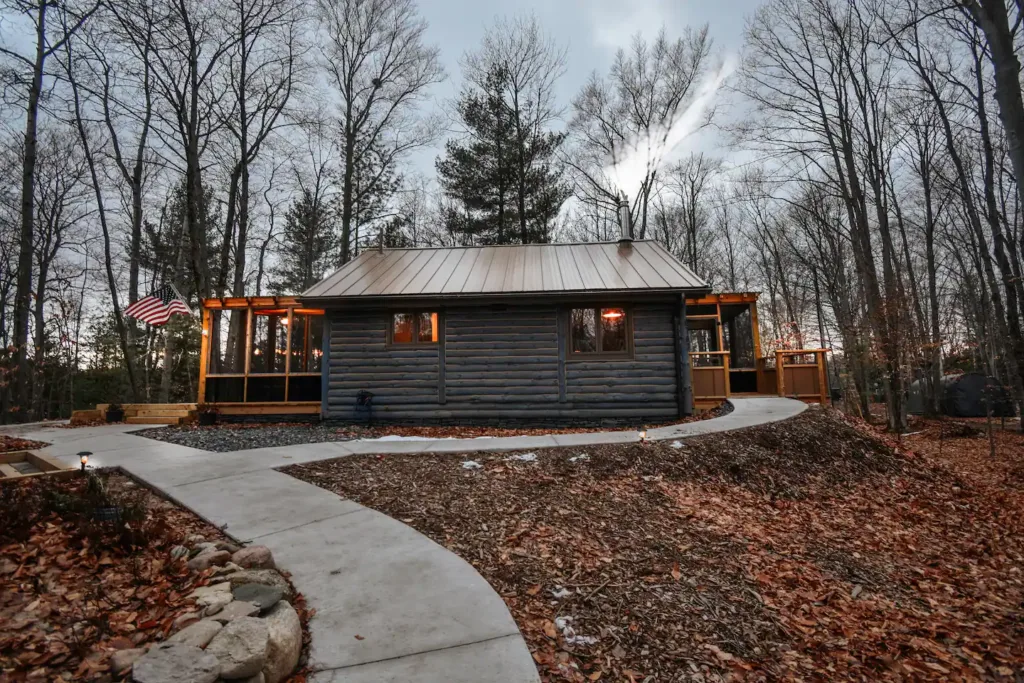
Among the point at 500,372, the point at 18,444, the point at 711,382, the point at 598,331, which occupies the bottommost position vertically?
the point at 18,444

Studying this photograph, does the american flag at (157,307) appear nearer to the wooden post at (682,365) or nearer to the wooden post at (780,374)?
the wooden post at (682,365)

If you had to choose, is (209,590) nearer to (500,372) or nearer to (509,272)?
(500,372)

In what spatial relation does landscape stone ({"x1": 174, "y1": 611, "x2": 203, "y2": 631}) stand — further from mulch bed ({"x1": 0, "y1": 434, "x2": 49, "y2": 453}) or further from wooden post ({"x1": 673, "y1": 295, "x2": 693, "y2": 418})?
wooden post ({"x1": 673, "y1": 295, "x2": 693, "y2": 418})

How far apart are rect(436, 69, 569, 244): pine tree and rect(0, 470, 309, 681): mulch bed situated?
1722 cm

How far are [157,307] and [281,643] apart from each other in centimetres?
1260

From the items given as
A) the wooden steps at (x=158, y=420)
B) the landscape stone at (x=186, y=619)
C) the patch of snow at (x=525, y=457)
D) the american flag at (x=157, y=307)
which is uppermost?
the american flag at (x=157, y=307)

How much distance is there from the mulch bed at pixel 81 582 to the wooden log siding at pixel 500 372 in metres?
6.70

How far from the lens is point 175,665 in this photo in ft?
6.56

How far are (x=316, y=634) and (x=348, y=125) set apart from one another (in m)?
20.3

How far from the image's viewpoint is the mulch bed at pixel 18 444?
6.95m

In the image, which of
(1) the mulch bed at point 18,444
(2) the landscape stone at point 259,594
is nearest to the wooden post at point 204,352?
(1) the mulch bed at point 18,444

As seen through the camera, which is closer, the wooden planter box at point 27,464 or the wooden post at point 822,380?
the wooden planter box at point 27,464

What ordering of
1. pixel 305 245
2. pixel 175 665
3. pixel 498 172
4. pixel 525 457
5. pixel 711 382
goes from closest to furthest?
pixel 175 665 < pixel 525 457 < pixel 711 382 < pixel 498 172 < pixel 305 245

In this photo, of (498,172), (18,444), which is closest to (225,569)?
(18,444)
